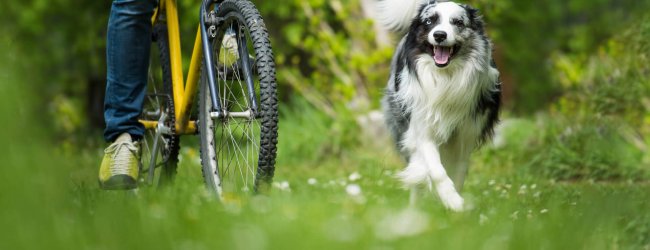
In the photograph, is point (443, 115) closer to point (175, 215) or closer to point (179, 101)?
point (179, 101)

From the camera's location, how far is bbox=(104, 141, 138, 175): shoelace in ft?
12.8

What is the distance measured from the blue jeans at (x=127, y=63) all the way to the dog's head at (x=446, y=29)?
1.16 meters

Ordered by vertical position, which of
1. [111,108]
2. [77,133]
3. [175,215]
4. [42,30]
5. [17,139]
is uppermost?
[17,139]

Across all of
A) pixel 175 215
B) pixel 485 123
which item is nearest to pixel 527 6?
pixel 485 123

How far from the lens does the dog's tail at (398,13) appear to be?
15.7ft

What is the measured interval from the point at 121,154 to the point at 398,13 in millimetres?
1588

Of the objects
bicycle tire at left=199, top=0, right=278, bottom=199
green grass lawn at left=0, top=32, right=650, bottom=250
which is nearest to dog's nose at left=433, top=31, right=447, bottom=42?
green grass lawn at left=0, top=32, right=650, bottom=250

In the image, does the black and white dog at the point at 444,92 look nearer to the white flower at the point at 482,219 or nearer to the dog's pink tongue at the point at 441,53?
the dog's pink tongue at the point at 441,53

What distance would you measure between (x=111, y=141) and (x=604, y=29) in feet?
30.9

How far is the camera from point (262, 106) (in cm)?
326

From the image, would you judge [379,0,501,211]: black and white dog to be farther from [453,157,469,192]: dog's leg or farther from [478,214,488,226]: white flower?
[478,214,488,226]: white flower

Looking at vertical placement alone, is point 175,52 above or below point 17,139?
below

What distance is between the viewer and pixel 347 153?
7.55 metres

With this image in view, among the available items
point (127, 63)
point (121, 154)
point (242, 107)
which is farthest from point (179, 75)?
Result: point (242, 107)
